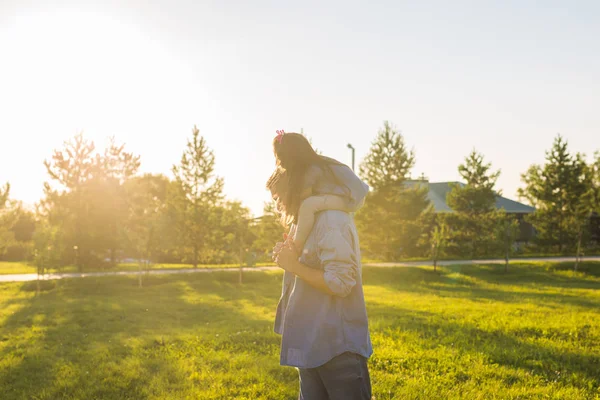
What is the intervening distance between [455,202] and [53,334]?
32149 mm

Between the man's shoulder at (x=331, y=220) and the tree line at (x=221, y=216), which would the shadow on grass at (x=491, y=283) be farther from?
the man's shoulder at (x=331, y=220)

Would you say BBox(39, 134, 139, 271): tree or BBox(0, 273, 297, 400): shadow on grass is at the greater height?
BBox(39, 134, 139, 271): tree

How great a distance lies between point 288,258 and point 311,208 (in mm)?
300

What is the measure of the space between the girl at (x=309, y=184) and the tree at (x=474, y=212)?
3513cm

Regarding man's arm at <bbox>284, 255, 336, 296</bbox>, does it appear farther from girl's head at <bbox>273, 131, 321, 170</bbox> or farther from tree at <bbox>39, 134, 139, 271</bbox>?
tree at <bbox>39, 134, 139, 271</bbox>

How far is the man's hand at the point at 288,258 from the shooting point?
2.65m

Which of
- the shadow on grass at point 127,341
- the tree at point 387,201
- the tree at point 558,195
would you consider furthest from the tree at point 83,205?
the tree at point 558,195

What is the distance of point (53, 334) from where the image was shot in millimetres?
10797

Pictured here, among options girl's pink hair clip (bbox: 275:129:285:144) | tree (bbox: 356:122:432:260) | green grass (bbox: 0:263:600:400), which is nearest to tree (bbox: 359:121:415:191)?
tree (bbox: 356:122:432:260)

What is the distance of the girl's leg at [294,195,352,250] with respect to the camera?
8.59 ft

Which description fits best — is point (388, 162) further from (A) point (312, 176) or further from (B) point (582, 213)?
(A) point (312, 176)

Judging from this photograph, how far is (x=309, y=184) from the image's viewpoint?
2732 mm

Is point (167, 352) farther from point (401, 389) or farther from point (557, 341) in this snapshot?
point (557, 341)

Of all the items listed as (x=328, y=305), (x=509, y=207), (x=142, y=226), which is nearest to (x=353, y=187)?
(x=328, y=305)
